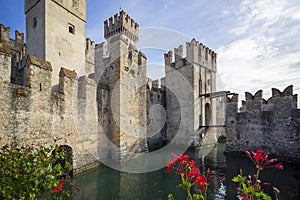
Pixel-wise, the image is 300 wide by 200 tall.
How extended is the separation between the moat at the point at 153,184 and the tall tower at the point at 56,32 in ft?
22.7

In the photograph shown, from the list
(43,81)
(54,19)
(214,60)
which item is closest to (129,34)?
(214,60)

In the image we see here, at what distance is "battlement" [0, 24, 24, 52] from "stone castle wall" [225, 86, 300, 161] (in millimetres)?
21667

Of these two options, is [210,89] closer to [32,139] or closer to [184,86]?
[184,86]

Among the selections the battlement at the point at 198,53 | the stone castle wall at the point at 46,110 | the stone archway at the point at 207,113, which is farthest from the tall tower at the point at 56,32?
the stone archway at the point at 207,113

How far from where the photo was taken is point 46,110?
7730mm

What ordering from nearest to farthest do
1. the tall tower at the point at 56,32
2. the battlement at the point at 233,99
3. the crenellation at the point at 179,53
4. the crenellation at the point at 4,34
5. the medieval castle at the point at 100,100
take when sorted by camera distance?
1. the medieval castle at the point at 100,100
2. the tall tower at the point at 56,32
3. the battlement at the point at 233,99
4. the crenellation at the point at 4,34
5. the crenellation at the point at 179,53

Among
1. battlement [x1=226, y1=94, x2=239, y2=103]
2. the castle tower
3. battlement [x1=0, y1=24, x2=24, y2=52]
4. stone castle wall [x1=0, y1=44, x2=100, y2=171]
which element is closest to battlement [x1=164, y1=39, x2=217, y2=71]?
the castle tower

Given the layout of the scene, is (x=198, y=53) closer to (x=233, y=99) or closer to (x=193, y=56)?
(x=193, y=56)

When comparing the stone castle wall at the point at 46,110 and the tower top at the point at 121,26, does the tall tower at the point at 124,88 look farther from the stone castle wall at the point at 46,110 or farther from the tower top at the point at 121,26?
the tower top at the point at 121,26

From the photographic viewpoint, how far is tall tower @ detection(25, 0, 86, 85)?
1041cm

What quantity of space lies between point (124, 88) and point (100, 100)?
1.93 metres

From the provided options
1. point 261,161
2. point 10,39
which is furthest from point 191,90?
point 10,39

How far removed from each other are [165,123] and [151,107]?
10.5 ft

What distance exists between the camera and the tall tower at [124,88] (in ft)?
37.5
